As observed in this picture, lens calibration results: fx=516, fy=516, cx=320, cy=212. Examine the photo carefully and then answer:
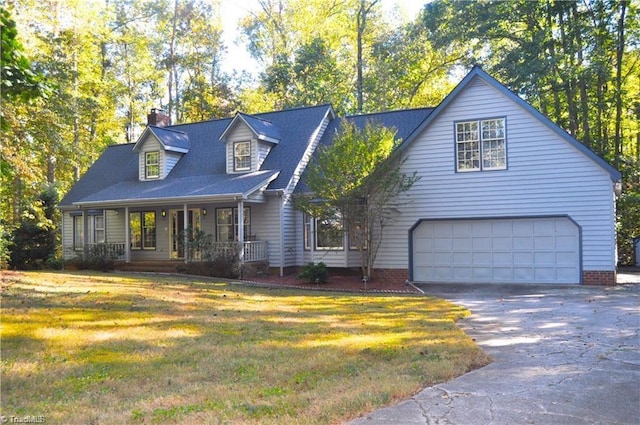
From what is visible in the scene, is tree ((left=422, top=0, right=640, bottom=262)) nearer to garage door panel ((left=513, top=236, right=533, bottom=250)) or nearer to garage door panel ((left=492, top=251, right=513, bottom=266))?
garage door panel ((left=513, top=236, right=533, bottom=250))

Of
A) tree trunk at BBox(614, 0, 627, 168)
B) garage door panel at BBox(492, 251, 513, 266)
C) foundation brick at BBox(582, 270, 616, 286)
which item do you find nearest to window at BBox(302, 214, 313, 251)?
garage door panel at BBox(492, 251, 513, 266)

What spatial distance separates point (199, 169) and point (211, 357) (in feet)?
55.8

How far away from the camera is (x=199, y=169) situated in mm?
22953

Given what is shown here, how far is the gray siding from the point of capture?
610 inches

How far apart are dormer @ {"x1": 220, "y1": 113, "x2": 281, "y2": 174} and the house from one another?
0.05m

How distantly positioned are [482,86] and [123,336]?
13.8 m

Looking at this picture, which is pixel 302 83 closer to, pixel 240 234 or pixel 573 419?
pixel 240 234

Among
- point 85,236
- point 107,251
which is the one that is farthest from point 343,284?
point 85,236

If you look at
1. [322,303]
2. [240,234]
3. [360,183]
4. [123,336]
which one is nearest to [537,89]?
[360,183]

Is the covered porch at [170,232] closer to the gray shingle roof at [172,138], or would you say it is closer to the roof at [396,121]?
the roof at [396,121]

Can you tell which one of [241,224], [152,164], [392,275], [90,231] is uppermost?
[152,164]

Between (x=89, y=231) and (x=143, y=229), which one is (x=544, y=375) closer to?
(x=143, y=229)

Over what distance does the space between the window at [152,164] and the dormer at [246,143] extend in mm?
4119

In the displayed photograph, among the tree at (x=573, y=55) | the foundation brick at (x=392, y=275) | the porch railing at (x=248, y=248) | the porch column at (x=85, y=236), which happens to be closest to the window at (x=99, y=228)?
the porch column at (x=85, y=236)
